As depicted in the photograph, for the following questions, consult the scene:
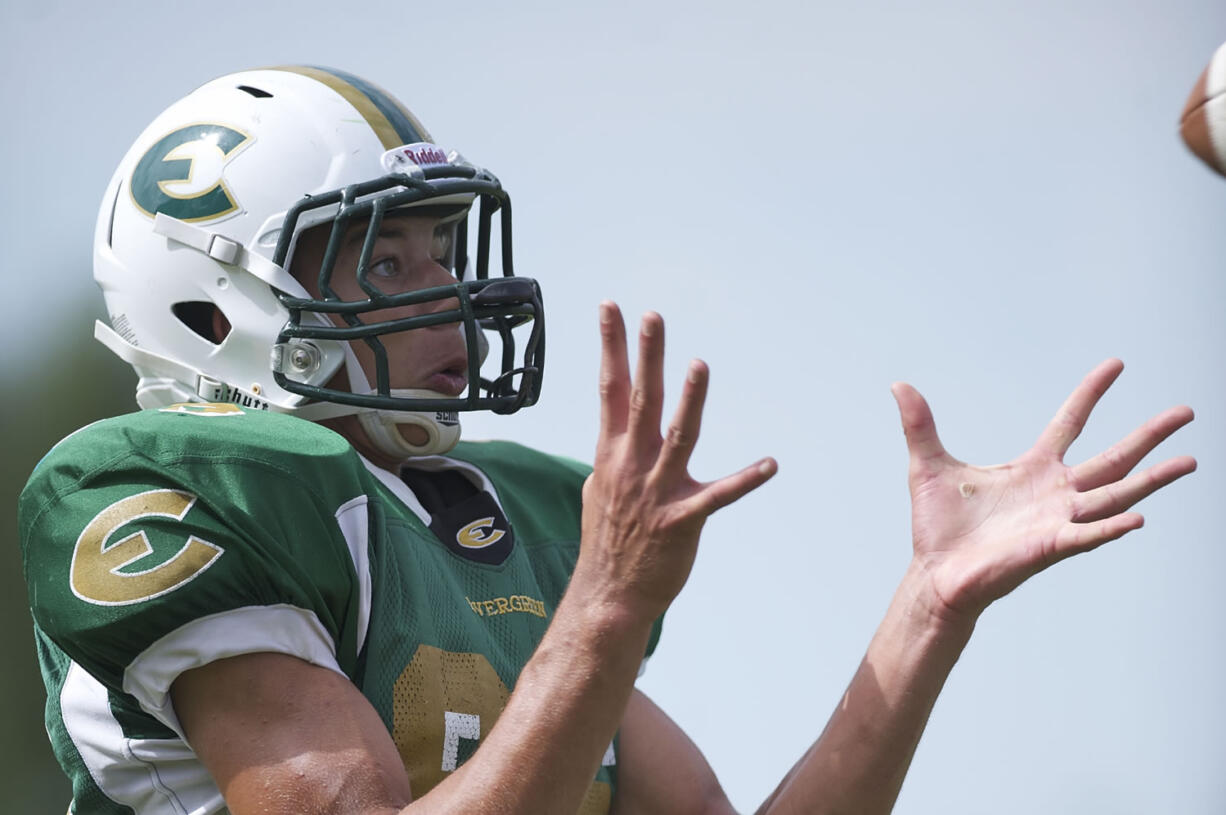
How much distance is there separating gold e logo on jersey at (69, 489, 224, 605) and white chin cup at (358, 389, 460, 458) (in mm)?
615

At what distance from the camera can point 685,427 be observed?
217cm

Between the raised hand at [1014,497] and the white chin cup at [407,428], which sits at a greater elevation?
the raised hand at [1014,497]

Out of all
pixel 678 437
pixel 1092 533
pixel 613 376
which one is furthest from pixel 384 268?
pixel 1092 533

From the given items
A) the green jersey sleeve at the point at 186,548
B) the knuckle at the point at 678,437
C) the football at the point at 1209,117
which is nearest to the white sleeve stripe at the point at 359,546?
the green jersey sleeve at the point at 186,548

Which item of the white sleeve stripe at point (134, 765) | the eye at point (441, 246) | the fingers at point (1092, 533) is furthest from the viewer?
the eye at point (441, 246)

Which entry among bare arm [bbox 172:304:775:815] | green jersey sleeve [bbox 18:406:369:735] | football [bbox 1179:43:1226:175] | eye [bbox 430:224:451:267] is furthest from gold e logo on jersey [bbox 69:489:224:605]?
football [bbox 1179:43:1226:175]

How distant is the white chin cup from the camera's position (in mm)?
3146

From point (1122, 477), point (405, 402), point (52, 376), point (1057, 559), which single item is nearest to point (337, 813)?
point (405, 402)

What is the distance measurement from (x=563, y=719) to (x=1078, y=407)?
43.0 inches

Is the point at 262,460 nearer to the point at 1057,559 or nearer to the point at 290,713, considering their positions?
the point at 290,713

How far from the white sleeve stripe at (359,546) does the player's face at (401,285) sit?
43 cm

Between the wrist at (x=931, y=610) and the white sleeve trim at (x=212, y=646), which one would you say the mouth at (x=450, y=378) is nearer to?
the white sleeve trim at (x=212, y=646)

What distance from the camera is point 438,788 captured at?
233 centimetres

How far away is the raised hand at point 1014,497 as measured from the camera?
8.36 ft
